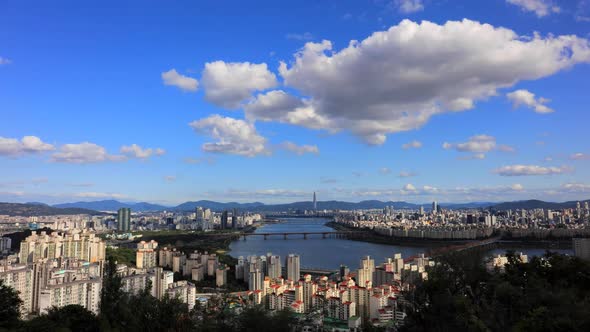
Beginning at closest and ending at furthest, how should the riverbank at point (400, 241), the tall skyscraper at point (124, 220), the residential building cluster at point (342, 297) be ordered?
the residential building cluster at point (342, 297)
the riverbank at point (400, 241)
the tall skyscraper at point (124, 220)

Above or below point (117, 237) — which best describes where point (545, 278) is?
above

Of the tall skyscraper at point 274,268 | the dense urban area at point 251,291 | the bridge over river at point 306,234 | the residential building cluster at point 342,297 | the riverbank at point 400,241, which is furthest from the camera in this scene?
the bridge over river at point 306,234

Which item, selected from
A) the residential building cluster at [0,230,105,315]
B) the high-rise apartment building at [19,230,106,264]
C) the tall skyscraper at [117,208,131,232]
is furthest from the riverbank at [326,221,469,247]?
the residential building cluster at [0,230,105,315]

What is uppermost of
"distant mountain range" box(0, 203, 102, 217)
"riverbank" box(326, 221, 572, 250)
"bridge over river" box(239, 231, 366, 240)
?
"distant mountain range" box(0, 203, 102, 217)

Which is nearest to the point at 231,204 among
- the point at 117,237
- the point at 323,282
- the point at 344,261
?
the point at 117,237

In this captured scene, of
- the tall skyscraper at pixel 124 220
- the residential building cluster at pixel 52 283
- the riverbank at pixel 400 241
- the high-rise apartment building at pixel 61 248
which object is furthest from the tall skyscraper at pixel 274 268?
the tall skyscraper at pixel 124 220

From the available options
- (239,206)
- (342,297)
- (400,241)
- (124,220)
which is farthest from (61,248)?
(239,206)

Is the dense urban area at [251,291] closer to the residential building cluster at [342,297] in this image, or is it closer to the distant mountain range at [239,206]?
the residential building cluster at [342,297]

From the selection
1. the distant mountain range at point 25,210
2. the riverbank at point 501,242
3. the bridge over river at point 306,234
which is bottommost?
the bridge over river at point 306,234

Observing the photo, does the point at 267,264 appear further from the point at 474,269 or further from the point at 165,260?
the point at 474,269

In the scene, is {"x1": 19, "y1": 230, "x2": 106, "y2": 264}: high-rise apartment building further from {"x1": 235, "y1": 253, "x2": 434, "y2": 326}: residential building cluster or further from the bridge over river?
the bridge over river

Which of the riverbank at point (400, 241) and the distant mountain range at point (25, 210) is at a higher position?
the distant mountain range at point (25, 210)
